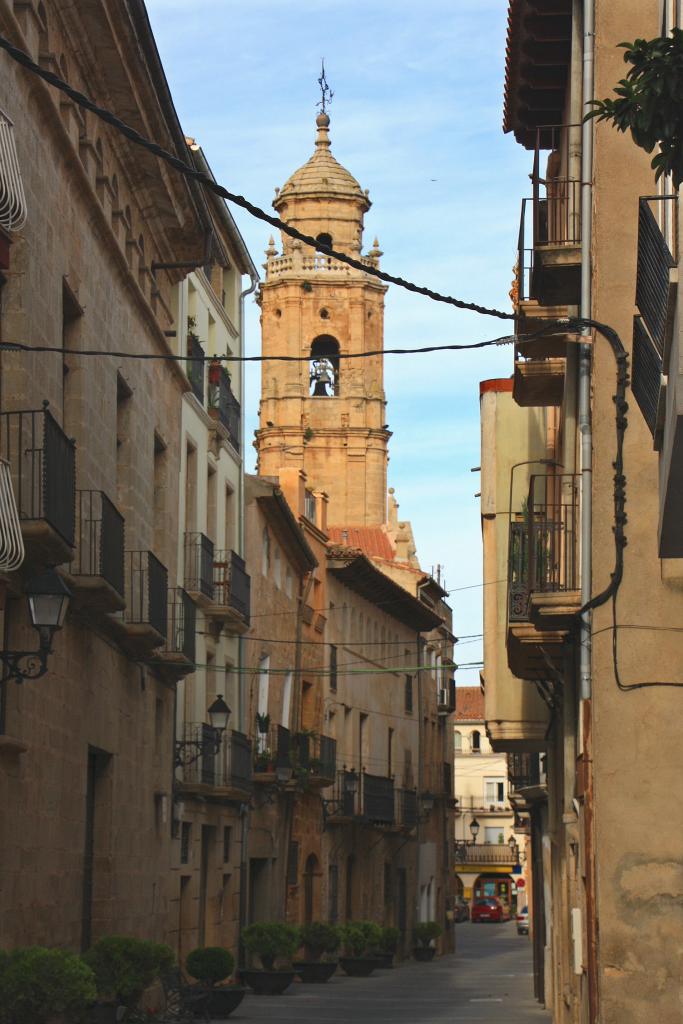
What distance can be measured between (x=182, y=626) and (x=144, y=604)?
3.94m

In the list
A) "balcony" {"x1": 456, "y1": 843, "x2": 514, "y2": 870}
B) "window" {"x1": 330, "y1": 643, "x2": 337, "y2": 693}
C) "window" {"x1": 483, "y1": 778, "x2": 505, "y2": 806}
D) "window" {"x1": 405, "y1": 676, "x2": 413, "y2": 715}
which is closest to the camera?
"window" {"x1": 330, "y1": 643, "x2": 337, "y2": 693}

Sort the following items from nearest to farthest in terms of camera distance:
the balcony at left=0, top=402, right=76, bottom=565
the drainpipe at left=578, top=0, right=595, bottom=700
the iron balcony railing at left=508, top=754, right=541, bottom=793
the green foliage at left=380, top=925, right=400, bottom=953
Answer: the drainpipe at left=578, top=0, right=595, bottom=700, the balcony at left=0, top=402, right=76, bottom=565, the iron balcony railing at left=508, top=754, right=541, bottom=793, the green foliage at left=380, top=925, right=400, bottom=953

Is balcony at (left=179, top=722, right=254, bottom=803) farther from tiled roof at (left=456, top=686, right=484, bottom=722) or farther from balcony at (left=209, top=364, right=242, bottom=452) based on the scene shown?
tiled roof at (left=456, top=686, right=484, bottom=722)

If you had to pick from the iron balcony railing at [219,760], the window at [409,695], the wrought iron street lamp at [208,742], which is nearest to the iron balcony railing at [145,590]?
the wrought iron street lamp at [208,742]

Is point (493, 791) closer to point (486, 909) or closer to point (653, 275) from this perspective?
point (486, 909)

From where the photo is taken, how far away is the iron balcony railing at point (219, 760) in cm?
3002

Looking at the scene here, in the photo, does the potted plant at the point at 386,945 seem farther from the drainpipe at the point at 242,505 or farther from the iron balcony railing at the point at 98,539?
the iron balcony railing at the point at 98,539

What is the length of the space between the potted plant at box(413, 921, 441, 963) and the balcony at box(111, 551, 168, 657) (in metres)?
34.0

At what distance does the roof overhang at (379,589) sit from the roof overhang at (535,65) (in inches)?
1223

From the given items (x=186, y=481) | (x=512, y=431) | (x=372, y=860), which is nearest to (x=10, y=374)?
(x=512, y=431)

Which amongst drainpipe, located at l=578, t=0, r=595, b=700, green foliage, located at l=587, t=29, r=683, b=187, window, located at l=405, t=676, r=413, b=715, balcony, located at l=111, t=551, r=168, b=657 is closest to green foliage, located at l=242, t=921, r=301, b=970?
balcony, located at l=111, t=551, r=168, b=657

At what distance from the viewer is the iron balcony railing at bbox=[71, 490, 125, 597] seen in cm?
1862

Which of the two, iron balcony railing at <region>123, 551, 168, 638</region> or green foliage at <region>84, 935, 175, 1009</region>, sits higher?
iron balcony railing at <region>123, 551, 168, 638</region>

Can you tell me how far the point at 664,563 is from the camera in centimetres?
1372
